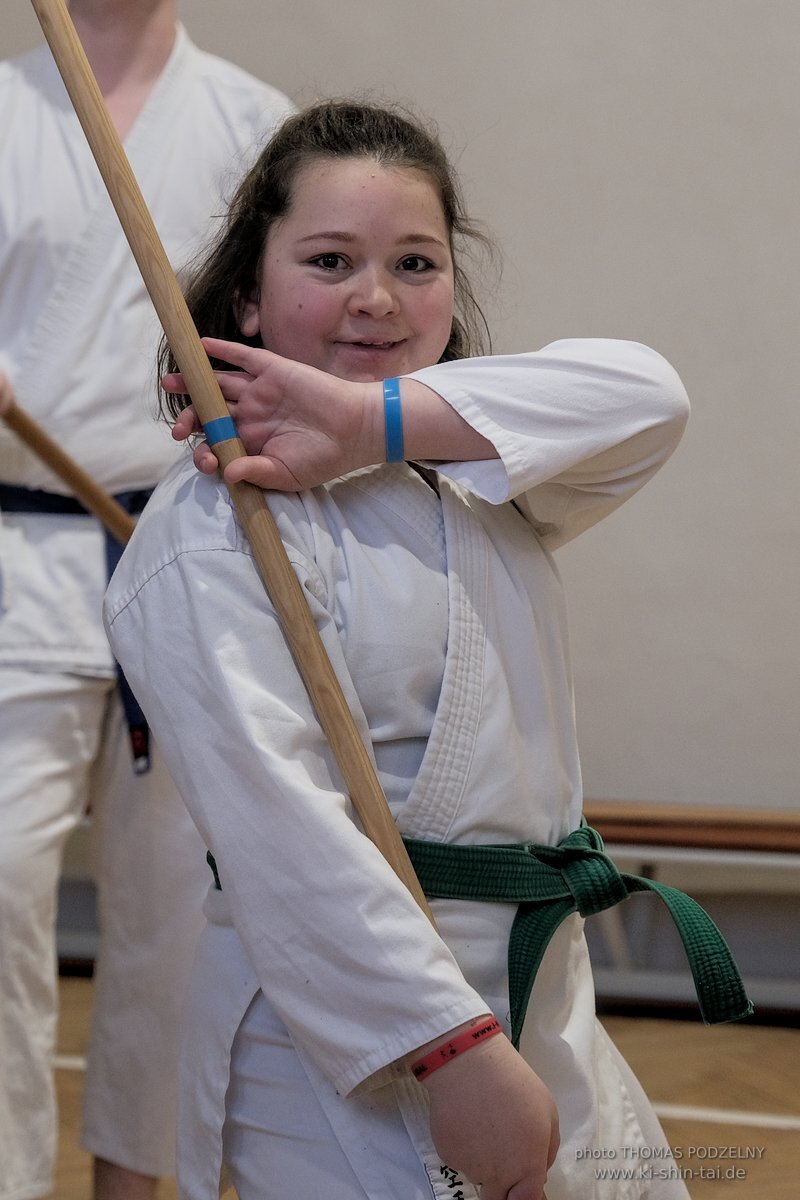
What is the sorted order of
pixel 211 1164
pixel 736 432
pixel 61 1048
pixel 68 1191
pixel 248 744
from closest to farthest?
1. pixel 248 744
2. pixel 211 1164
3. pixel 68 1191
4. pixel 61 1048
5. pixel 736 432

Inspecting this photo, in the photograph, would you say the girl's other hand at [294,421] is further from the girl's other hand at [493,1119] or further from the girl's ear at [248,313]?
the girl's other hand at [493,1119]

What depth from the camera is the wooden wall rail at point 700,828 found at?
2.76 metres

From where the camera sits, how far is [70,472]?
179 centimetres

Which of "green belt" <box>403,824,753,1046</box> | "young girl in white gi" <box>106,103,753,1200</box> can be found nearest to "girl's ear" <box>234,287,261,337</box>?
"young girl in white gi" <box>106,103,753,1200</box>

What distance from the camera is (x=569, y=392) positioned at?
109 centimetres

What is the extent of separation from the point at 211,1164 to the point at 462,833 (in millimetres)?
330

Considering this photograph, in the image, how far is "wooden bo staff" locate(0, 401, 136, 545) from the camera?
1.76 metres

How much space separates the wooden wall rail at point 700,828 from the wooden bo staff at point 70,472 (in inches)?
52.1

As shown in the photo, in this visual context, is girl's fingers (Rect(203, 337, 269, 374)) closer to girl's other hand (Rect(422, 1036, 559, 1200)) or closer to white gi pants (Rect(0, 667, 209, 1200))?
girl's other hand (Rect(422, 1036, 559, 1200))

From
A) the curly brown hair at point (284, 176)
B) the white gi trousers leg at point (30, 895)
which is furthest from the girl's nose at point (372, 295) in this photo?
the white gi trousers leg at point (30, 895)

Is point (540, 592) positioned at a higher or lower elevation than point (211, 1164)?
higher

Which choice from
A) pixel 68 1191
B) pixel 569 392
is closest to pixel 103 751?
pixel 68 1191

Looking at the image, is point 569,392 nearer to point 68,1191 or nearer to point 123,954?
point 123,954

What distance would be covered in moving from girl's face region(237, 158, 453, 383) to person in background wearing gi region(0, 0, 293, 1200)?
0.72m
